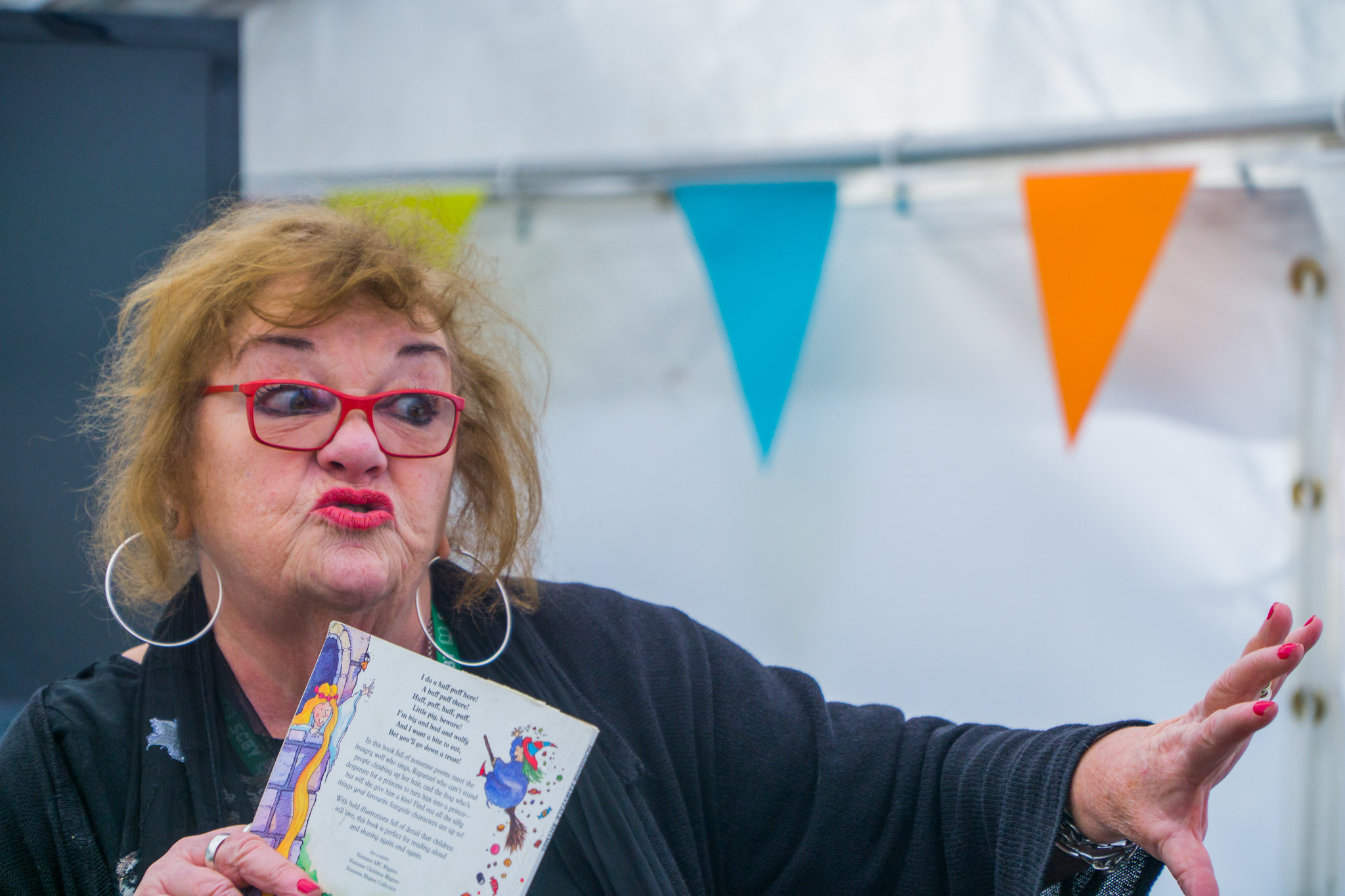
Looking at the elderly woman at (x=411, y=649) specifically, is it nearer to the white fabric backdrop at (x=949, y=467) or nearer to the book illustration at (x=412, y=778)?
the book illustration at (x=412, y=778)

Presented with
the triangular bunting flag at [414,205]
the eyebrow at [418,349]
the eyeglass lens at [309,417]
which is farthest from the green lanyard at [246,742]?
the triangular bunting flag at [414,205]

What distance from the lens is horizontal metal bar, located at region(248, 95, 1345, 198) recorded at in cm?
176

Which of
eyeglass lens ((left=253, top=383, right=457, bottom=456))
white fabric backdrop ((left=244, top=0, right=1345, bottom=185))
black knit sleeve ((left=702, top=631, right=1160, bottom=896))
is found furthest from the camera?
white fabric backdrop ((left=244, top=0, right=1345, bottom=185))

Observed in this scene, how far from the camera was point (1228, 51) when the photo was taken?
2.00 metres

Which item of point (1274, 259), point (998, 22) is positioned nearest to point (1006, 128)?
point (998, 22)

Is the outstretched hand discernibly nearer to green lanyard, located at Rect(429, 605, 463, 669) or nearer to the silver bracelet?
the silver bracelet

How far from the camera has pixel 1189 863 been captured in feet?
3.31

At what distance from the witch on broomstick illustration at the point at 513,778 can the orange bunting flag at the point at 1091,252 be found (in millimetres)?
1281

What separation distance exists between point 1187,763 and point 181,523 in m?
1.19

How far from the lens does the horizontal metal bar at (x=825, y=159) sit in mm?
1756

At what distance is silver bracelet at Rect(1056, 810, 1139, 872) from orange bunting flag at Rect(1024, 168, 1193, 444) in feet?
2.95

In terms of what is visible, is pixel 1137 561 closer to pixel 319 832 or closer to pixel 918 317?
pixel 918 317

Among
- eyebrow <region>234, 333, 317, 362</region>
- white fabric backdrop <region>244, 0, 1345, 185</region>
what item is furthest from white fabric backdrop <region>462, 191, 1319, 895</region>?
eyebrow <region>234, 333, 317, 362</region>

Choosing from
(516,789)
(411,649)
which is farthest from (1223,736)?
(411,649)
